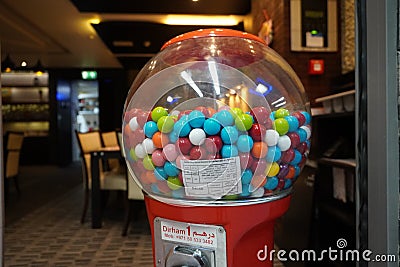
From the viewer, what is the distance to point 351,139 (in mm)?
2211

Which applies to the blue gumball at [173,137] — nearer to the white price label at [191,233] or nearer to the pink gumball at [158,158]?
the pink gumball at [158,158]

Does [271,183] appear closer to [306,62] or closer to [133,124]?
[133,124]

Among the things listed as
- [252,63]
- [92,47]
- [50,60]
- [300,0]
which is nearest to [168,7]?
[300,0]

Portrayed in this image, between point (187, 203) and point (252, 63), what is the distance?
0.41 meters

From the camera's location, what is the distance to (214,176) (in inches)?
33.2

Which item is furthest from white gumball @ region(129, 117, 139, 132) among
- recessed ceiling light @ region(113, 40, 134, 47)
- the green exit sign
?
the green exit sign

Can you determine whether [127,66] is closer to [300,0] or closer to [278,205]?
[300,0]

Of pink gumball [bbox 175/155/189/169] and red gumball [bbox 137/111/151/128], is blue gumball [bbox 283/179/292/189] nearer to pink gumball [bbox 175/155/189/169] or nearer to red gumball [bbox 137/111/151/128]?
pink gumball [bbox 175/155/189/169]

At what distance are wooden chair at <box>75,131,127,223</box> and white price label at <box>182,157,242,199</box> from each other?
3.23 m

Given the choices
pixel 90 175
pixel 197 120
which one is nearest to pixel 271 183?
pixel 197 120

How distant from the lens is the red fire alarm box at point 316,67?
316 centimetres

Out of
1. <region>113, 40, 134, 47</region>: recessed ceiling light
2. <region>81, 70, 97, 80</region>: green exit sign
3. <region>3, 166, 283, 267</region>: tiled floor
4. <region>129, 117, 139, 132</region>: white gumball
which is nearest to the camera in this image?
<region>129, 117, 139, 132</region>: white gumball

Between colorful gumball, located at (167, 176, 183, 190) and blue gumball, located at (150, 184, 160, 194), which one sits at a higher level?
colorful gumball, located at (167, 176, 183, 190)

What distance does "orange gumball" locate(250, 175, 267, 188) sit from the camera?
0.87 metres
